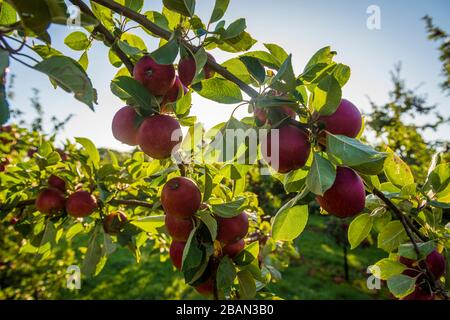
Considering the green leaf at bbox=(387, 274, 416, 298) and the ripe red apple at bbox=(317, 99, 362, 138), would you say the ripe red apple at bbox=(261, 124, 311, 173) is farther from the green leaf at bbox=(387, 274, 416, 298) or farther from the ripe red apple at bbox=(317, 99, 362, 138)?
the green leaf at bbox=(387, 274, 416, 298)

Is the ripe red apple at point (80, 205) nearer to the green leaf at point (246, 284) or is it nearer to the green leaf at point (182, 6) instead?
the green leaf at point (246, 284)

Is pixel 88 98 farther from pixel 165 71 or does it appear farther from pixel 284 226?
pixel 284 226

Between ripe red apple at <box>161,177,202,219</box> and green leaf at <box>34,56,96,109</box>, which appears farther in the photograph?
ripe red apple at <box>161,177,202,219</box>

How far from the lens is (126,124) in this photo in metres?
0.82

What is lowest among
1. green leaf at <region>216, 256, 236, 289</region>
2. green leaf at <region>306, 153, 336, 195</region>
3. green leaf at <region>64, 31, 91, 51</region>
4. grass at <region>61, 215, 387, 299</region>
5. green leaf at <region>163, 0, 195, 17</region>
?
grass at <region>61, 215, 387, 299</region>

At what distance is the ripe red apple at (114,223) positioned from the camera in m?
1.34

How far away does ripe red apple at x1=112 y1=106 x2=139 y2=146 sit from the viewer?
2.67 ft

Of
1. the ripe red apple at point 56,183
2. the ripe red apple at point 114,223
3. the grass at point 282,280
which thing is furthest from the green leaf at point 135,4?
the grass at point 282,280

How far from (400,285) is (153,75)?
877 mm

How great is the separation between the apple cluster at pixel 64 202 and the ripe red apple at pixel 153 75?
74cm

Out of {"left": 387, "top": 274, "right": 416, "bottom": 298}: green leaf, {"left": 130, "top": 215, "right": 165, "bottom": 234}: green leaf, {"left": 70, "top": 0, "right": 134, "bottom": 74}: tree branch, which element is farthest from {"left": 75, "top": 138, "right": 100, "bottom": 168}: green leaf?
{"left": 387, "top": 274, "right": 416, "bottom": 298}: green leaf

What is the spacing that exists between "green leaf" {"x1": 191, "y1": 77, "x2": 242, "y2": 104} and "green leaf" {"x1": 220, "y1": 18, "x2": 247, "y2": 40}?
0.38 ft

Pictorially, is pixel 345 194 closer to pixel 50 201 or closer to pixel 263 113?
pixel 263 113

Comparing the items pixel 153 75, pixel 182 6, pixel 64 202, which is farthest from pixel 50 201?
pixel 182 6
